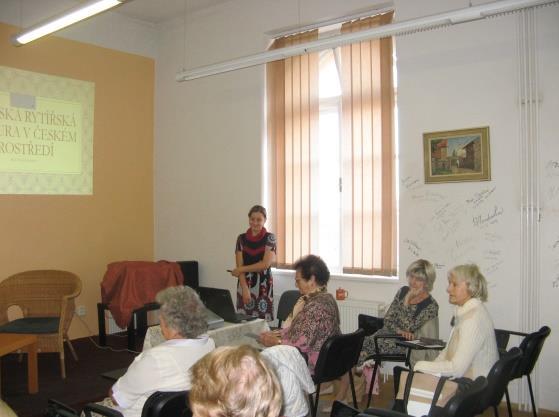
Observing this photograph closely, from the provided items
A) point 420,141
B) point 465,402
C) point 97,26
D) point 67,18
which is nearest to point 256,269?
point 420,141

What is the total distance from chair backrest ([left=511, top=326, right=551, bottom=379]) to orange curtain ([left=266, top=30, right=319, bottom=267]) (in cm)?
238

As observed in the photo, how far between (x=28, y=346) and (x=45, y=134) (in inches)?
93.7

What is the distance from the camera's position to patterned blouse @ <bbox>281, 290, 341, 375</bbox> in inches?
131

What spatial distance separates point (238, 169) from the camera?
5.86 meters

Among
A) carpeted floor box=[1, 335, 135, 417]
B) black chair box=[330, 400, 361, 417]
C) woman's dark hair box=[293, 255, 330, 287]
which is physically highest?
woman's dark hair box=[293, 255, 330, 287]

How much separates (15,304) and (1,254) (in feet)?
1.86

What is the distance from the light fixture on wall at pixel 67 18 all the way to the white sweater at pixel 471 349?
3.07 metres

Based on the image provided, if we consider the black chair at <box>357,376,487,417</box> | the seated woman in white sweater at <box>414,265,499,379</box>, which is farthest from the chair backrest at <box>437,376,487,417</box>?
the seated woman in white sweater at <box>414,265,499,379</box>

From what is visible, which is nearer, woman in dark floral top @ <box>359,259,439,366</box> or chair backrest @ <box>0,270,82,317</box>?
woman in dark floral top @ <box>359,259,439,366</box>

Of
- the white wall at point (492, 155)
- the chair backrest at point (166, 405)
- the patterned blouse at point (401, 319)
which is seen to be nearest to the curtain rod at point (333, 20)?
the white wall at point (492, 155)

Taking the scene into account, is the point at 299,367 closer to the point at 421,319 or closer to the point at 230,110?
the point at 421,319

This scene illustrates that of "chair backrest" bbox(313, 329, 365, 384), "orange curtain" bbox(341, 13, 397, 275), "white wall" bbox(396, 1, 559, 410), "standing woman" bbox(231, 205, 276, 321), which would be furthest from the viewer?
"standing woman" bbox(231, 205, 276, 321)

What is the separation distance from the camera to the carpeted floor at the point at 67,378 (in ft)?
13.3

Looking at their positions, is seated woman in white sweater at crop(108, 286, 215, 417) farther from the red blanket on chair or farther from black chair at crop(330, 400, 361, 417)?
the red blanket on chair
